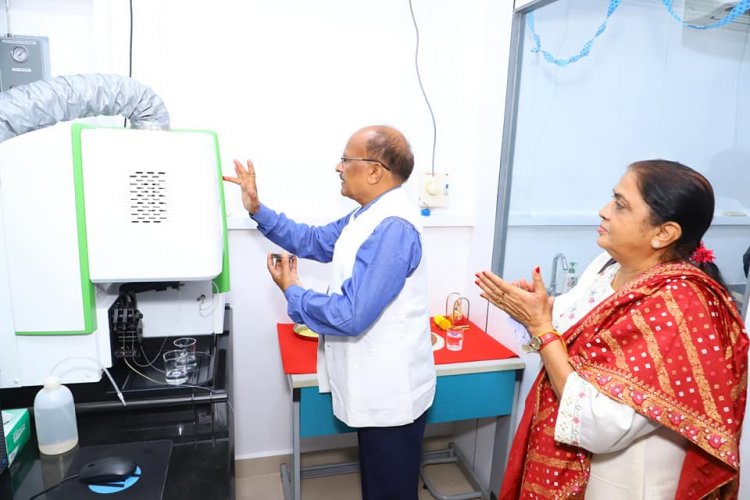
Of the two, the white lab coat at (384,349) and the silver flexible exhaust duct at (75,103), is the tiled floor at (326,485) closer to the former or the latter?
the white lab coat at (384,349)

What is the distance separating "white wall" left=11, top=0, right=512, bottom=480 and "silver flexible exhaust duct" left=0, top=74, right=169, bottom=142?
0.58 metres

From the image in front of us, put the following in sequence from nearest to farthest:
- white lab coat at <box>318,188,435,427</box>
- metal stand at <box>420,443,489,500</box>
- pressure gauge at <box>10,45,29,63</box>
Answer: white lab coat at <box>318,188,435,427</box>
pressure gauge at <box>10,45,29,63</box>
metal stand at <box>420,443,489,500</box>

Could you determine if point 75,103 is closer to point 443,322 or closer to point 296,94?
point 296,94

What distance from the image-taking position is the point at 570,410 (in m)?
1.00

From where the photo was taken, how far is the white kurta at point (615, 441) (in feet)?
3.13

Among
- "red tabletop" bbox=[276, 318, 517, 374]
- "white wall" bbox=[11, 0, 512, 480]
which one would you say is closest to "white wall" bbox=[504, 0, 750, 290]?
"white wall" bbox=[11, 0, 512, 480]

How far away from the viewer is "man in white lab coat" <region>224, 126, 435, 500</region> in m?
1.34

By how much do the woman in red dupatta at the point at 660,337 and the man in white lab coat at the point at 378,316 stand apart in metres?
0.32

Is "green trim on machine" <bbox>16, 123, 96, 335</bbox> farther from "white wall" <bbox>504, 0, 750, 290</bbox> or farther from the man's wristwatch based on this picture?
"white wall" <bbox>504, 0, 750, 290</bbox>

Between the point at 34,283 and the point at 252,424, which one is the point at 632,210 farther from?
the point at 252,424

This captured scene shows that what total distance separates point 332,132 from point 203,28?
66cm

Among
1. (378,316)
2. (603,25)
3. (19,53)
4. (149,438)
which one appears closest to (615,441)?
(378,316)

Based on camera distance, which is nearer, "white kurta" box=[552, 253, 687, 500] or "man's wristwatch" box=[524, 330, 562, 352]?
"white kurta" box=[552, 253, 687, 500]

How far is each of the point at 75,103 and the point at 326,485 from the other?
1925mm
